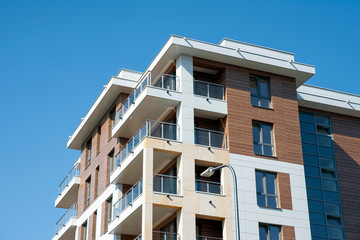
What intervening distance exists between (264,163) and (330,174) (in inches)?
231

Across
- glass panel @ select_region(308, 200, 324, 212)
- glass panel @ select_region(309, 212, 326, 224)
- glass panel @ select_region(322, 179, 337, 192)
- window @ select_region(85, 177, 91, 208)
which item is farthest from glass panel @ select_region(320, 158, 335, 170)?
window @ select_region(85, 177, 91, 208)

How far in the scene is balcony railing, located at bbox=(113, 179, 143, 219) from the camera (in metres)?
28.8

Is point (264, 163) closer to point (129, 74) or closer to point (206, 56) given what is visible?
point (206, 56)

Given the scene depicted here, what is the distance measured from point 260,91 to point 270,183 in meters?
5.10

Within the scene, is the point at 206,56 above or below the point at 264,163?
above

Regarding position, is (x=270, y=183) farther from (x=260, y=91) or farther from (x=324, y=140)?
(x=324, y=140)

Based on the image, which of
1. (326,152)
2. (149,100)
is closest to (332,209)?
(326,152)

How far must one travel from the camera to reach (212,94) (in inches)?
1221

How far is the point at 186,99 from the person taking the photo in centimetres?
2978

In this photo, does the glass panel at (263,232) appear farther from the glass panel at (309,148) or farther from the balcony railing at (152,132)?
the glass panel at (309,148)

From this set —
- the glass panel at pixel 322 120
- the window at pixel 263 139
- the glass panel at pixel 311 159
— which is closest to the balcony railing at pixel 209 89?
the window at pixel 263 139

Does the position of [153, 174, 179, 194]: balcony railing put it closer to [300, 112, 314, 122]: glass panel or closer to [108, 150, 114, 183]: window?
[108, 150, 114, 183]: window

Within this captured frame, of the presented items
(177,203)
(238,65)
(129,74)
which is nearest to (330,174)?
(238,65)

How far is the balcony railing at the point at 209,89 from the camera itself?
30797mm
